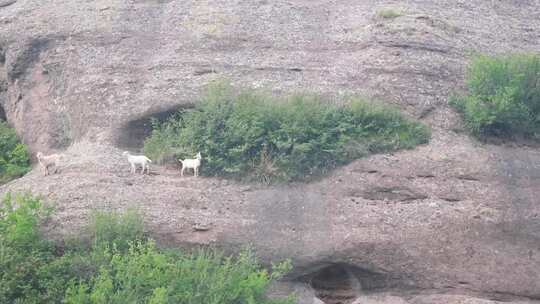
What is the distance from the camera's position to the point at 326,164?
1925 centimetres

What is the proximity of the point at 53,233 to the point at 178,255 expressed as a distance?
2.55m

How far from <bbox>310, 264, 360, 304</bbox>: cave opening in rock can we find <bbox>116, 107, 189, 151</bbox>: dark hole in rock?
5.73 meters

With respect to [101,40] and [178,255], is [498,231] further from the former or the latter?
[101,40]

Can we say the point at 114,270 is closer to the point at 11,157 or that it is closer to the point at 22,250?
the point at 22,250

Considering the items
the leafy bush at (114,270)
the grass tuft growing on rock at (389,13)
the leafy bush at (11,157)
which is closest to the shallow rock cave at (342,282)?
the leafy bush at (114,270)

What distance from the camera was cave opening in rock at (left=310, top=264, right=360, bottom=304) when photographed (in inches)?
691

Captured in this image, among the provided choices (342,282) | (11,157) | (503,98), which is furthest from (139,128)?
(503,98)

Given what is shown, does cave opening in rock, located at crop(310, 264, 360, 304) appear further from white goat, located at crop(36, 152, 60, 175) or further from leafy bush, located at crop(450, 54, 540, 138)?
white goat, located at crop(36, 152, 60, 175)

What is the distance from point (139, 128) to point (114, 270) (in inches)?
221

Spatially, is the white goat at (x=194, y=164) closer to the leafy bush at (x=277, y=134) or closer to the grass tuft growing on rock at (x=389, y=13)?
the leafy bush at (x=277, y=134)

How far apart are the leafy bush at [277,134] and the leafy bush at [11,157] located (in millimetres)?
3674

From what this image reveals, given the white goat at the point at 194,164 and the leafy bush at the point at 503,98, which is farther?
the leafy bush at the point at 503,98

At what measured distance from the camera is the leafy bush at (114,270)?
15.2m

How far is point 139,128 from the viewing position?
2086 centimetres
